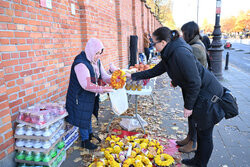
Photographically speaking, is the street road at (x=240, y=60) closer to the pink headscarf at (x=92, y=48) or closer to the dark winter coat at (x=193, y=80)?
the dark winter coat at (x=193, y=80)

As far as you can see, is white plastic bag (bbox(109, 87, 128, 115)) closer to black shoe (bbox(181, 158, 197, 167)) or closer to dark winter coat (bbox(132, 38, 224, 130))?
dark winter coat (bbox(132, 38, 224, 130))

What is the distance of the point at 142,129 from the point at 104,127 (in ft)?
2.97

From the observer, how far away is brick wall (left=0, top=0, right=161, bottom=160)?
A: 99.4 inches

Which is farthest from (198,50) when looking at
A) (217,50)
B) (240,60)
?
(240,60)

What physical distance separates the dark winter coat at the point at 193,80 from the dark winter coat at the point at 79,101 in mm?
1343

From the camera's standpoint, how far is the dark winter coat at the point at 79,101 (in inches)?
119

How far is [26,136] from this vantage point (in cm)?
257

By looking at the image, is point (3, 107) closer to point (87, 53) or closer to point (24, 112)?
point (24, 112)

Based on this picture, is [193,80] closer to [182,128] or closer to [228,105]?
[228,105]

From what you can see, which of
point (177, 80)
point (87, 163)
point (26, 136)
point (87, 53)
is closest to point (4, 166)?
point (26, 136)

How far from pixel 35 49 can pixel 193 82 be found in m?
2.60

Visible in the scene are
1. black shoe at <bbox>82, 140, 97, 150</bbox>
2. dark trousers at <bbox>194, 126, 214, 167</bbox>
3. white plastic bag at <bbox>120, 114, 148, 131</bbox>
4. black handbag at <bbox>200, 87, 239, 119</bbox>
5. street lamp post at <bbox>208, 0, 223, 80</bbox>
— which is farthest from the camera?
street lamp post at <bbox>208, 0, 223, 80</bbox>

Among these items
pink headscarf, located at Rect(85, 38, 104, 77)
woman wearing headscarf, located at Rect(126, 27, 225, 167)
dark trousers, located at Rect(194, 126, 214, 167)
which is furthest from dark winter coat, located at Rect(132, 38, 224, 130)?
pink headscarf, located at Rect(85, 38, 104, 77)

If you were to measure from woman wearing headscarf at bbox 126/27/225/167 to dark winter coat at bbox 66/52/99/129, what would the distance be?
1.25 meters
